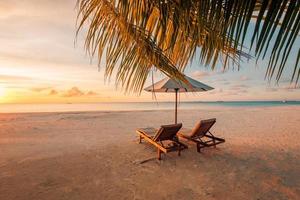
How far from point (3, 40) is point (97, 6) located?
365 inches

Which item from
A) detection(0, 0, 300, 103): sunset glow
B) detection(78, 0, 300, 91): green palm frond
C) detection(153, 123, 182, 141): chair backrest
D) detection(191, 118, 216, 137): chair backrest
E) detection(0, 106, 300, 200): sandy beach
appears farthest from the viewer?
detection(191, 118, 216, 137): chair backrest

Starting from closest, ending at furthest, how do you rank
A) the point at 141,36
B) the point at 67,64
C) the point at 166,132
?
the point at 141,36, the point at 166,132, the point at 67,64

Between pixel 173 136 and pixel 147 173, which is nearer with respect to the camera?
Result: pixel 147 173

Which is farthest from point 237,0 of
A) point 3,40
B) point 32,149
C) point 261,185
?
point 3,40

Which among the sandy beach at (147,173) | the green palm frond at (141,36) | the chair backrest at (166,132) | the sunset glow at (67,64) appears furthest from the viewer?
the chair backrest at (166,132)

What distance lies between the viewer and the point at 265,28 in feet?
2.01

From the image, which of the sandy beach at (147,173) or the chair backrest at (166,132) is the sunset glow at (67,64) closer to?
the chair backrest at (166,132)

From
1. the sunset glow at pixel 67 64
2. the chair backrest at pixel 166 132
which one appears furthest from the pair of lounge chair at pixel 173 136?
the sunset glow at pixel 67 64

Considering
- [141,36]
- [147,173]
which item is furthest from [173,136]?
[141,36]

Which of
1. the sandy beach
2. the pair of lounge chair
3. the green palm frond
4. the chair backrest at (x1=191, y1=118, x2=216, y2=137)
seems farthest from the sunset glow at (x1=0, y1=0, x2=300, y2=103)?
the sandy beach

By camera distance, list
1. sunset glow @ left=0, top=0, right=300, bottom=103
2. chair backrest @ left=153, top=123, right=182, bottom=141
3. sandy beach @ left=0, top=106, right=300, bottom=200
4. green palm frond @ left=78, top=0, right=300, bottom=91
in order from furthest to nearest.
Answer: chair backrest @ left=153, top=123, right=182, bottom=141, sandy beach @ left=0, top=106, right=300, bottom=200, sunset glow @ left=0, top=0, right=300, bottom=103, green palm frond @ left=78, top=0, right=300, bottom=91

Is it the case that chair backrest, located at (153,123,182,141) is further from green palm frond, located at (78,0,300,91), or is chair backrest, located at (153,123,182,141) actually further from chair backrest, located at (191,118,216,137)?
green palm frond, located at (78,0,300,91)

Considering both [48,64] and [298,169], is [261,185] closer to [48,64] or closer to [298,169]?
[298,169]

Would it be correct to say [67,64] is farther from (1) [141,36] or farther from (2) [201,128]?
(1) [141,36]
